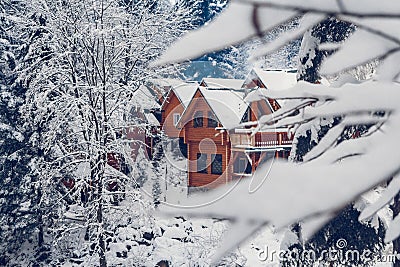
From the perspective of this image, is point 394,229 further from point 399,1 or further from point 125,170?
point 125,170

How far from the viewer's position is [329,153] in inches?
32.0

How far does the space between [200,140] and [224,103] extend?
1620mm

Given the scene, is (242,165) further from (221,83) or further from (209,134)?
(221,83)

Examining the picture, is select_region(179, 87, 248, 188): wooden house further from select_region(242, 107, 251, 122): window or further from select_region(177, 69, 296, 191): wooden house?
select_region(242, 107, 251, 122): window

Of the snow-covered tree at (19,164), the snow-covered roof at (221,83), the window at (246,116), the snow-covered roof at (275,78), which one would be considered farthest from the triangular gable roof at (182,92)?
the snow-covered tree at (19,164)

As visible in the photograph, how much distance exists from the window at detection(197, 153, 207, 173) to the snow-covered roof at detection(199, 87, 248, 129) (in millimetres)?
2160

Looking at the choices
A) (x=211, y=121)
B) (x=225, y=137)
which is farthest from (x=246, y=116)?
(x=211, y=121)

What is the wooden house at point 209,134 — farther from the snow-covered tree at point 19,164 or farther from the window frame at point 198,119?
the snow-covered tree at point 19,164

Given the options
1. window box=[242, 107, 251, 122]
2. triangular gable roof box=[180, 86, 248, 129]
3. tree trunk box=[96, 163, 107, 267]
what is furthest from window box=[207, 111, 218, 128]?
tree trunk box=[96, 163, 107, 267]

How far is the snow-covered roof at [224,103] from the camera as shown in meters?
16.3

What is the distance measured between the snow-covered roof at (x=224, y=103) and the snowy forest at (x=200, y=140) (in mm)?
84

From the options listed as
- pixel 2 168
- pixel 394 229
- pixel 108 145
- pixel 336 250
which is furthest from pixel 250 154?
pixel 394 229

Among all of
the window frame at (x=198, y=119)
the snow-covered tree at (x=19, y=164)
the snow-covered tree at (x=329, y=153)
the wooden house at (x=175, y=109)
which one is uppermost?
the wooden house at (x=175, y=109)

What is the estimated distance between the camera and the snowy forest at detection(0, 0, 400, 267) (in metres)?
0.64
